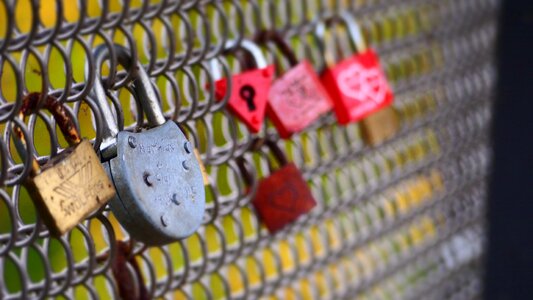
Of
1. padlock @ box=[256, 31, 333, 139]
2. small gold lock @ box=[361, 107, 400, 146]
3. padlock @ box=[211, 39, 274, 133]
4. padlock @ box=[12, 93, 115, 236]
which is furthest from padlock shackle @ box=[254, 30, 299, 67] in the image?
padlock @ box=[12, 93, 115, 236]

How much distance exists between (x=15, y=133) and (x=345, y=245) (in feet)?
3.33

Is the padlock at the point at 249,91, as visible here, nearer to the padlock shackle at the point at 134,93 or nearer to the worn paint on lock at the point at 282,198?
the worn paint on lock at the point at 282,198

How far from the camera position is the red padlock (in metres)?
1.78

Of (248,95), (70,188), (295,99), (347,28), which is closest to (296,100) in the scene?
(295,99)

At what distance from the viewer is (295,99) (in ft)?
5.46

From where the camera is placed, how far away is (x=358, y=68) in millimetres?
1817

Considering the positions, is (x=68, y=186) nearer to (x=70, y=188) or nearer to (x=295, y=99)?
(x=70, y=188)

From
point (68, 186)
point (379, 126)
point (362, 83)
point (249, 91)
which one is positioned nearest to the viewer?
point (68, 186)

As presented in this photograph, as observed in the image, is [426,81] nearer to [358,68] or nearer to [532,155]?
[532,155]

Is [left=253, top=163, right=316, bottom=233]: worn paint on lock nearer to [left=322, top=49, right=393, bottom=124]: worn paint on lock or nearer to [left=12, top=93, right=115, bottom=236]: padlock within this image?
[left=322, top=49, right=393, bottom=124]: worn paint on lock

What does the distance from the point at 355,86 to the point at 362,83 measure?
2 cm

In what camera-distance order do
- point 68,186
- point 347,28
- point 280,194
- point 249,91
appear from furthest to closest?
point 347,28, point 280,194, point 249,91, point 68,186

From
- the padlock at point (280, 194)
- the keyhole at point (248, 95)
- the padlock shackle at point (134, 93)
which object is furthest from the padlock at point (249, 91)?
the padlock shackle at point (134, 93)

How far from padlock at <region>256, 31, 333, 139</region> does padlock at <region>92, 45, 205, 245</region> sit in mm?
415
